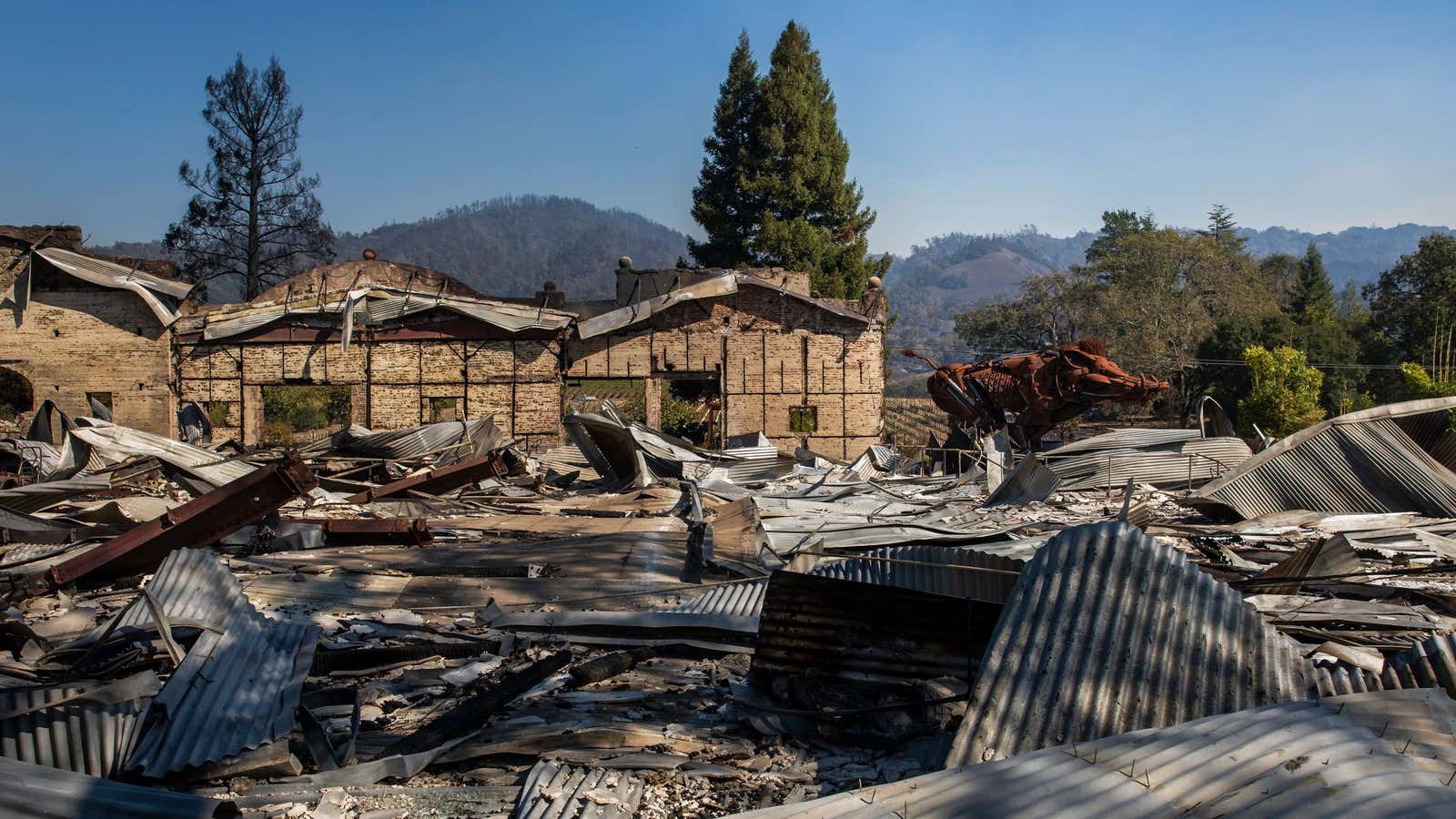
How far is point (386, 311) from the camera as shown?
24.6 metres

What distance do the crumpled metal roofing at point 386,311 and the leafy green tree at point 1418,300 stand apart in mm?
31890

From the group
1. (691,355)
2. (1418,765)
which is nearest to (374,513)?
(1418,765)

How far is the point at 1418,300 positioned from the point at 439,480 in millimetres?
39517

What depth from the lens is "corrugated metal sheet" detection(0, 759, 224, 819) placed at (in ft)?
10.3

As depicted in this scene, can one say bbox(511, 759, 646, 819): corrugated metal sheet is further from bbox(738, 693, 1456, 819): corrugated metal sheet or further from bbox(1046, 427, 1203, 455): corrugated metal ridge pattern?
bbox(1046, 427, 1203, 455): corrugated metal ridge pattern

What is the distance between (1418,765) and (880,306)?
24.1 meters

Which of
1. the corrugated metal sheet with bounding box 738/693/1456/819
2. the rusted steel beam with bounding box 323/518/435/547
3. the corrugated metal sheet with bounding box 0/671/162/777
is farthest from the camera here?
the rusted steel beam with bounding box 323/518/435/547

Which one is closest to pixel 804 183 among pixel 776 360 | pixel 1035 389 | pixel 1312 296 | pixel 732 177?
pixel 732 177

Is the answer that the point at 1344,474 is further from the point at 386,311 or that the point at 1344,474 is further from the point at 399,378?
the point at 386,311

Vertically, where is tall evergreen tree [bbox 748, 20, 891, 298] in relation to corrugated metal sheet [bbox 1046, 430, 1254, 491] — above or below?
above

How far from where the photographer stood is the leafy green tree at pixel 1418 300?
3831cm

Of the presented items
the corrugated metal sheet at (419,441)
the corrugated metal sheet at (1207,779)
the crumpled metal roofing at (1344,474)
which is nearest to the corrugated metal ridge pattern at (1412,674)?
the corrugated metal sheet at (1207,779)

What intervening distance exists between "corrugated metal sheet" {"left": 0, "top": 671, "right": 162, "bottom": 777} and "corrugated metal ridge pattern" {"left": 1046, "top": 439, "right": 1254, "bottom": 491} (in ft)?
34.9

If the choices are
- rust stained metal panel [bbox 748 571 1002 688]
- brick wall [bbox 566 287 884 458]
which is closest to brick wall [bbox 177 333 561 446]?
brick wall [bbox 566 287 884 458]
